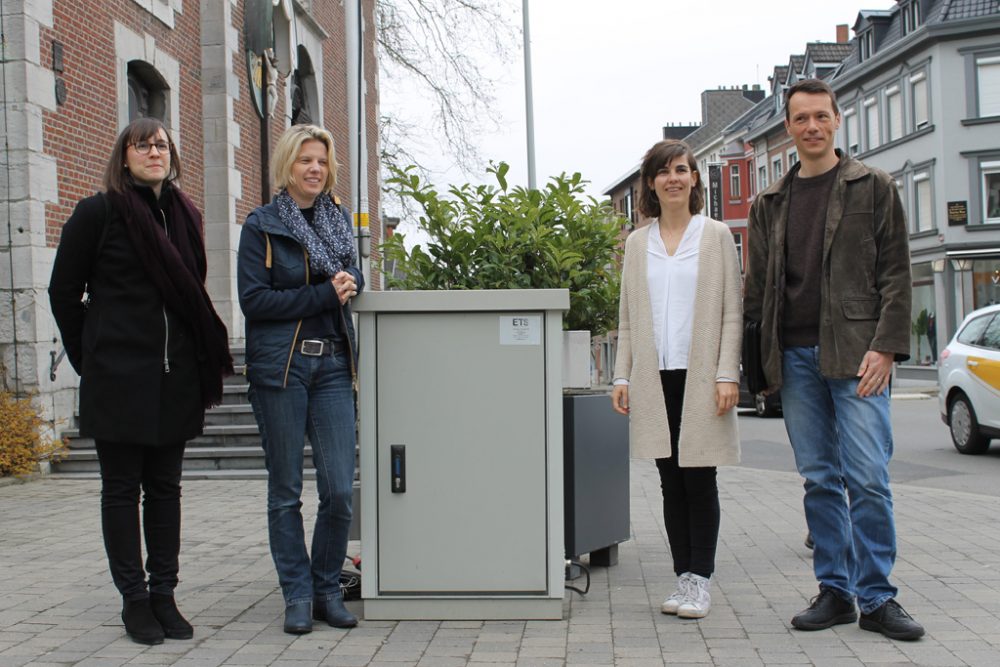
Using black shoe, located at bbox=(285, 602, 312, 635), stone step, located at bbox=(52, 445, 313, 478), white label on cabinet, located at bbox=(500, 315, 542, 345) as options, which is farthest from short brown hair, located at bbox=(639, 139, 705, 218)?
stone step, located at bbox=(52, 445, 313, 478)

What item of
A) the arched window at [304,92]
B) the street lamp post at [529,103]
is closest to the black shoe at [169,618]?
the arched window at [304,92]

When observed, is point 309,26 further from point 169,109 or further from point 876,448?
point 876,448

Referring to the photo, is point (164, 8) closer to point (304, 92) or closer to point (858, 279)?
point (304, 92)

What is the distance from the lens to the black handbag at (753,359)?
4.66 metres

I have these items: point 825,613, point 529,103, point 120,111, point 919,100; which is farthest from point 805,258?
point 919,100

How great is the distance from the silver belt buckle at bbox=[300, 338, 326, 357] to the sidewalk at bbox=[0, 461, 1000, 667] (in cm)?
113

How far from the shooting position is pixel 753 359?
4.68m

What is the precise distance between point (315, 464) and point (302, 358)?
1.50 feet

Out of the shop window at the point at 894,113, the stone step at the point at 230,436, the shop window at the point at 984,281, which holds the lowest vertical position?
the stone step at the point at 230,436

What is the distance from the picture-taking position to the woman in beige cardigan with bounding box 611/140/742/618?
4.71 meters

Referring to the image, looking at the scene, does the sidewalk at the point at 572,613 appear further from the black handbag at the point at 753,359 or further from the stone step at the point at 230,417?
the stone step at the point at 230,417

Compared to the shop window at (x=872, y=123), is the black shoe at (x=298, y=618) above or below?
below

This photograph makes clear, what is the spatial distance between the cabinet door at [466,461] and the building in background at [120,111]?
1873 millimetres

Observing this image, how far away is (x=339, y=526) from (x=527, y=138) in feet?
70.7
